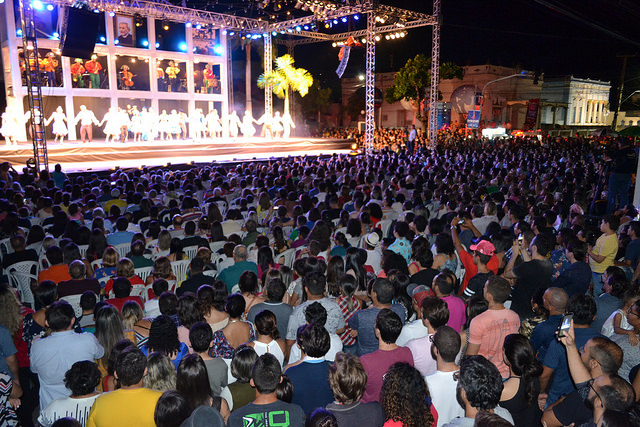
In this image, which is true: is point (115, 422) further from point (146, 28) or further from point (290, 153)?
point (146, 28)

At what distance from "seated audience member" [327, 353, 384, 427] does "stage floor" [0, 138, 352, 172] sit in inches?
584

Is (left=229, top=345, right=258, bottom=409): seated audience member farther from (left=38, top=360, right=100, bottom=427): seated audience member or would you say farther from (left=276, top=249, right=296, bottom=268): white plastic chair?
(left=276, top=249, right=296, bottom=268): white plastic chair

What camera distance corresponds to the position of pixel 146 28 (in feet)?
73.7

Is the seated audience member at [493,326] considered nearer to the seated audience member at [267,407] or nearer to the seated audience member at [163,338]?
the seated audience member at [267,407]

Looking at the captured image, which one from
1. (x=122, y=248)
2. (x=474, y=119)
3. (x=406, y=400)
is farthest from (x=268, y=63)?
(x=406, y=400)

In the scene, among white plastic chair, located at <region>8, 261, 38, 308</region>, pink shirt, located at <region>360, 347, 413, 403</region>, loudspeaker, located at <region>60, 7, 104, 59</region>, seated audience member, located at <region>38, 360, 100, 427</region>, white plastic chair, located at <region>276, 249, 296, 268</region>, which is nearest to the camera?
seated audience member, located at <region>38, 360, 100, 427</region>

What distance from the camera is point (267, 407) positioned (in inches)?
93.0

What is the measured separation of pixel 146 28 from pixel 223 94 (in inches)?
191

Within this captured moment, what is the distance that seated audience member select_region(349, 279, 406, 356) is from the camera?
3.48 metres

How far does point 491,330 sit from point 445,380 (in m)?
0.82

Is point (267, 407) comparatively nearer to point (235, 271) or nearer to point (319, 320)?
point (319, 320)

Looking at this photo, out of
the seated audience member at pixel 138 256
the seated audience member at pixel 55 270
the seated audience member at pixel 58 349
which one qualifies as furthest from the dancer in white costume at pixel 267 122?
the seated audience member at pixel 58 349

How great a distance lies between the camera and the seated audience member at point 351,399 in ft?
7.65

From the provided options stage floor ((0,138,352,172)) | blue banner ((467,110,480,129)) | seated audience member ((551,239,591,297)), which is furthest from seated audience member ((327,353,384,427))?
blue banner ((467,110,480,129))
